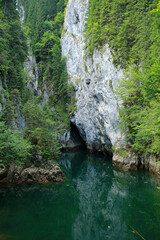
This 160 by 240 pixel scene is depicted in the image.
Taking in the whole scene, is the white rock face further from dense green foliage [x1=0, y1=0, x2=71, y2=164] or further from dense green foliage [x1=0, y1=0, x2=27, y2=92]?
dense green foliage [x1=0, y1=0, x2=27, y2=92]

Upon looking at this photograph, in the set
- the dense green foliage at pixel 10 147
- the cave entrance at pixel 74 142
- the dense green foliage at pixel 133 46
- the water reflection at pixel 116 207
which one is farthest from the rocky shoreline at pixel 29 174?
the cave entrance at pixel 74 142

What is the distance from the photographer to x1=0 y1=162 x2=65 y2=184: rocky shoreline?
1347 centimetres

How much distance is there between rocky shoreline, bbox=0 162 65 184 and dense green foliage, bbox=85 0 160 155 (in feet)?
29.7

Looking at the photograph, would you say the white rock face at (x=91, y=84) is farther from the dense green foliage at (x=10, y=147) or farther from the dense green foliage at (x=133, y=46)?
the dense green foliage at (x=10, y=147)

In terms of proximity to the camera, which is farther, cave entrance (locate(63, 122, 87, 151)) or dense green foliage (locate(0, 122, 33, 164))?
cave entrance (locate(63, 122, 87, 151))

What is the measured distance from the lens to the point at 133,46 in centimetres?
2028

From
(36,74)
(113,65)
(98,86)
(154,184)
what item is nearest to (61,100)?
(36,74)

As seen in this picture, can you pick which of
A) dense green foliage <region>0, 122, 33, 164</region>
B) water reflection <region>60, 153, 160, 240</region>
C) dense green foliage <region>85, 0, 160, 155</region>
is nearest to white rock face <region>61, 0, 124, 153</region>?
dense green foliage <region>85, 0, 160, 155</region>

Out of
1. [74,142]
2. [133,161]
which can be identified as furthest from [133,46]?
[74,142]

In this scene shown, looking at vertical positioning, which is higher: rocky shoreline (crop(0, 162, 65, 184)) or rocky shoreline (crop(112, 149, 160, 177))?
rocky shoreline (crop(112, 149, 160, 177))

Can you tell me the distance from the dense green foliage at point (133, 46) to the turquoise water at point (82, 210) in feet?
19.1

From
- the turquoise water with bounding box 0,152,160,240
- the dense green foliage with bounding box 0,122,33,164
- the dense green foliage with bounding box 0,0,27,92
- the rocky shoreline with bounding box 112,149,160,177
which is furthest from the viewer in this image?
the dense green foliage with bounding box 0,0,27,92

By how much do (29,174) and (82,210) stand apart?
6.14 meters

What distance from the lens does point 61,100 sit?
34219mm
